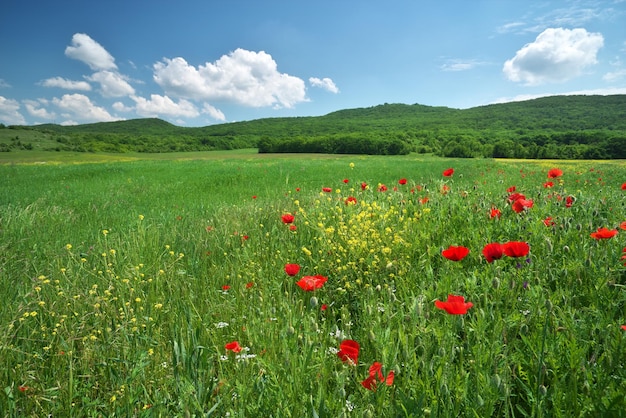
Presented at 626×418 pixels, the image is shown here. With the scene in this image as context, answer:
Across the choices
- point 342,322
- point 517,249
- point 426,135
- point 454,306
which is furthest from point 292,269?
point 426,135

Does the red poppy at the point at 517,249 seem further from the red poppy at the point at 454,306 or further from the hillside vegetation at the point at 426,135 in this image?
the hillside vegetation at the point at 426,135

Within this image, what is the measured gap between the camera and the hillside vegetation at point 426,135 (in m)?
58.4

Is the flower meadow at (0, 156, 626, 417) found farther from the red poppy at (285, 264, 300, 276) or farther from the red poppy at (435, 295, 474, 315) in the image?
the red poppy at (285, 264, 300, 276)

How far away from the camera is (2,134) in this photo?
6091 centimetres

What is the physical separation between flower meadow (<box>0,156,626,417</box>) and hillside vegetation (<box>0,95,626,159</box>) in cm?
5936

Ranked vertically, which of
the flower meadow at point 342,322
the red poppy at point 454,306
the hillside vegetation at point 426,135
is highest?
the hillside vegetation at point 426,135

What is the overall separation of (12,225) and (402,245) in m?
5.72

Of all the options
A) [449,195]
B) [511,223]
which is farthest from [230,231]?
[511,223]

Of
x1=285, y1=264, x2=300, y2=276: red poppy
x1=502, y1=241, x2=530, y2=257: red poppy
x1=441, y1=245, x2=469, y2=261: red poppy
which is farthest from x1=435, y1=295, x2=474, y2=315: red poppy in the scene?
x1=285, y1=264, x2=300, y2=276: red poppy

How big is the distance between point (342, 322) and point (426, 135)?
9517 centimetres

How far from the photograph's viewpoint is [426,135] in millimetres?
91000

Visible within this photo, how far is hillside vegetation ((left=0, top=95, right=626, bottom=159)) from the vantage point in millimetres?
58438

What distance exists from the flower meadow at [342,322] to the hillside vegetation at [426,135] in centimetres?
5936

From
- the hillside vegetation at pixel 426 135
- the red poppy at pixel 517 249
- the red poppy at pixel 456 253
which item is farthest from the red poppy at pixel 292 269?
the hillside vegetation at pixel 426 135
